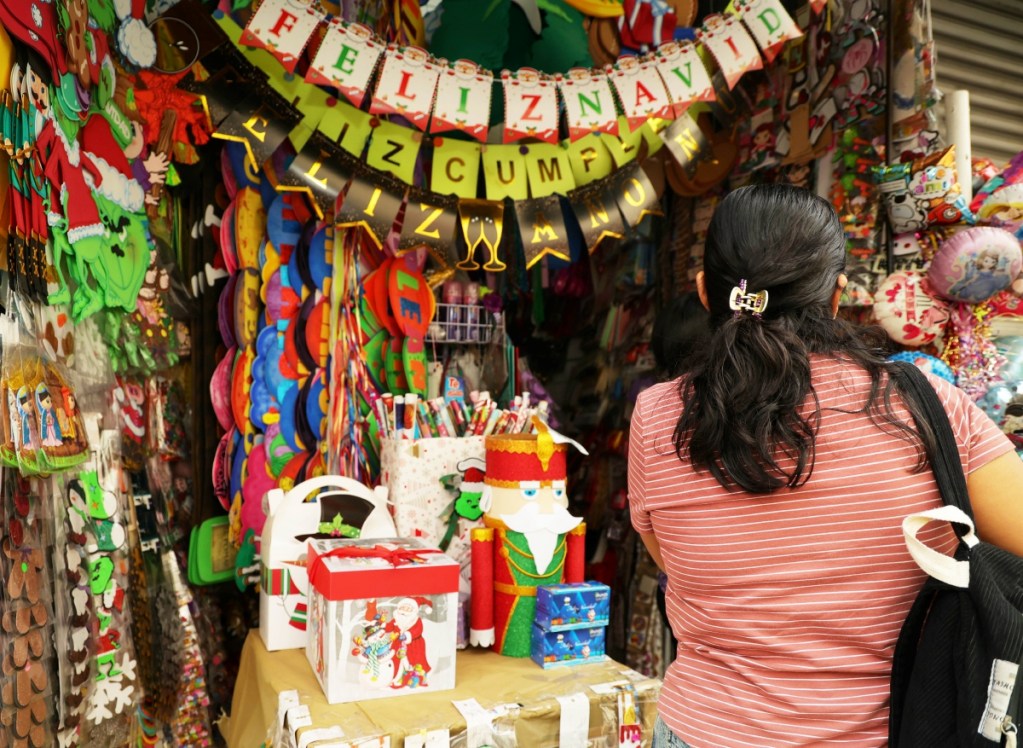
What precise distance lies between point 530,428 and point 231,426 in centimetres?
97

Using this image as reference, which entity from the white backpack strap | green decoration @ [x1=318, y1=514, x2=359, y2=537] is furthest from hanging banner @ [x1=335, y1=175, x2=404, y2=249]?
the white backpack strap

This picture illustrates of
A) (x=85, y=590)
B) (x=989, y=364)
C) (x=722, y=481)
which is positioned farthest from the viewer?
(x=989, y=364)

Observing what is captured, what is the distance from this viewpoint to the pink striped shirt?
946 millimetres

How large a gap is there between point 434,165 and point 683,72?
2.70 ft

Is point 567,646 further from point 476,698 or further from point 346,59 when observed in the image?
point 346,59

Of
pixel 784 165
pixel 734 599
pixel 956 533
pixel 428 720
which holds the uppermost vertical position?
pixel 784 165

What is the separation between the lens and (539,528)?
1.92 metres

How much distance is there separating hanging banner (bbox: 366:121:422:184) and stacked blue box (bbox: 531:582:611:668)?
132 cm

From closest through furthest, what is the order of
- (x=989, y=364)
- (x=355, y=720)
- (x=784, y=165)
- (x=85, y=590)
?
(x=355, y=720)
(x=85, y=590)
(x=989, y=364)
(x=784, y=165)

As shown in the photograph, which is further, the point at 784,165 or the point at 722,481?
the point at 784,165

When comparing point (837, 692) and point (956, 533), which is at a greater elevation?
point (956, 533)

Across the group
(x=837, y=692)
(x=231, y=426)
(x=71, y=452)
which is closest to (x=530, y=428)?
(x=231, y=426)

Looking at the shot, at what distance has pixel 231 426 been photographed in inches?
96.9

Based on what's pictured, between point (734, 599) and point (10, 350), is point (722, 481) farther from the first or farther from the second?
point (10, 350)
